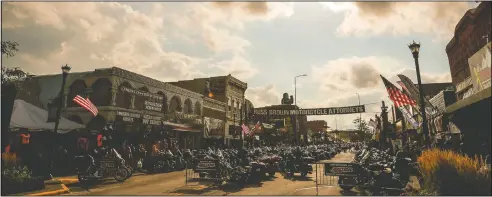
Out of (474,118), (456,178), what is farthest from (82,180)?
(474,118)

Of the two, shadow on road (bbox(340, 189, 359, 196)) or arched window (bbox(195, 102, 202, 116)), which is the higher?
arched window (bbox(195, 102, 202, 116))

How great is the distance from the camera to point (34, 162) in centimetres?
1358

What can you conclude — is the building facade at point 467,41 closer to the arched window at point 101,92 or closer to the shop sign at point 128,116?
the shop sign at point 128,116

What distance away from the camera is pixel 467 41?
56.6 feet

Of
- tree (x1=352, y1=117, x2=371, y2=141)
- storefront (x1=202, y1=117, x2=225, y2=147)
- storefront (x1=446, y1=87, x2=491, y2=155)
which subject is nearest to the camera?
storefront (x1=446, y1=87, x2=491, y2=155)

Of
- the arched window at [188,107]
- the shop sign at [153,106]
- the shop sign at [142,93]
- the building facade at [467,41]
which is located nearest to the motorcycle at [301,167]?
the building facade at [467,41]

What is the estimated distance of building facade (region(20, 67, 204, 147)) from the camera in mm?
24516

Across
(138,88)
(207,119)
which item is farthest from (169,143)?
(207,119)

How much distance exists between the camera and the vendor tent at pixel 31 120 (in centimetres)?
1658

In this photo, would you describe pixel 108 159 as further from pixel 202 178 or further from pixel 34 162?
pixel 202 178

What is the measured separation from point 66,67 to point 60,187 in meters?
6.54

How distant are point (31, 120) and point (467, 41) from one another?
25.1 metres

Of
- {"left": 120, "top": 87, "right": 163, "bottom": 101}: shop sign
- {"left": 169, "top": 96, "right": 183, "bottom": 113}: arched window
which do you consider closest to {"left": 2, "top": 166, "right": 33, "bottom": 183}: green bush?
{"left": 120, "top": 87, "right": 163, "bottom": 101}: shop sign

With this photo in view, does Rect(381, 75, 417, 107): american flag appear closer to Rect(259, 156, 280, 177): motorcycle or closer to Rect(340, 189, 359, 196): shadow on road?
Rect(340, 189, 359, 196): shadow on road
